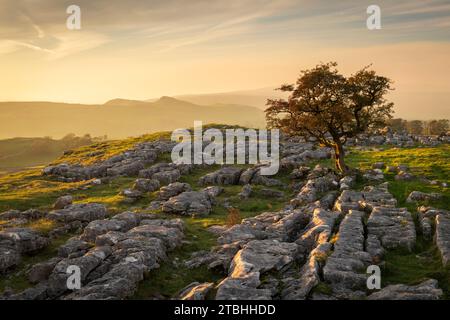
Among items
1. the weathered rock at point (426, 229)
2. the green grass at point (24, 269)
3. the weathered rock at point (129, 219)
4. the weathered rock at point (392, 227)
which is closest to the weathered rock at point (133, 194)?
the weathered rock at point (129, 219)

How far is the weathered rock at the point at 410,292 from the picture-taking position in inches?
722

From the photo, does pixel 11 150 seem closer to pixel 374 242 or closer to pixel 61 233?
pixel 61 233

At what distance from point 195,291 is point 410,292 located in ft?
34.3

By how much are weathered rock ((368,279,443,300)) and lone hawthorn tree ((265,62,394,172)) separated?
27309 millimetres

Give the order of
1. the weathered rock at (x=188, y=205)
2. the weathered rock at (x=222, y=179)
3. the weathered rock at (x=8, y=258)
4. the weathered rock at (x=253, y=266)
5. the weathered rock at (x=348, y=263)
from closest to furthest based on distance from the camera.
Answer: the weathered rock at (x=253, y=266)
the weathered rock at (x=348, y=263)
the weathered rock at (x=8, y=258)
the weathered rock at (x=188, y=205)
the weathered rock at (x=222, y=179)

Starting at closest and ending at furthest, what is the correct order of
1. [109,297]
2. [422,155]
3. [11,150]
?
[109,297] < [422,155] < [11,150]

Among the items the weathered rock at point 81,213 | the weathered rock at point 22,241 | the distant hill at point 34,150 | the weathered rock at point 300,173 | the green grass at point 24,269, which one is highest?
the distant hill at point 34,150

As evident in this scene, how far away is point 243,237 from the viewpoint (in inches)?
1147

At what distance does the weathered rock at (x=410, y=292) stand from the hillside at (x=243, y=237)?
0.09m

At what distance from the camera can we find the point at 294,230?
103ft

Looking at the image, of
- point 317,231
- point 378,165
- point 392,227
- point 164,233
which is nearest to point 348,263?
point 317,231

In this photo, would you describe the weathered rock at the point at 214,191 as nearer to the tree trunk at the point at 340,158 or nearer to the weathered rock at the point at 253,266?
the tree trunk at the point at 340,158
